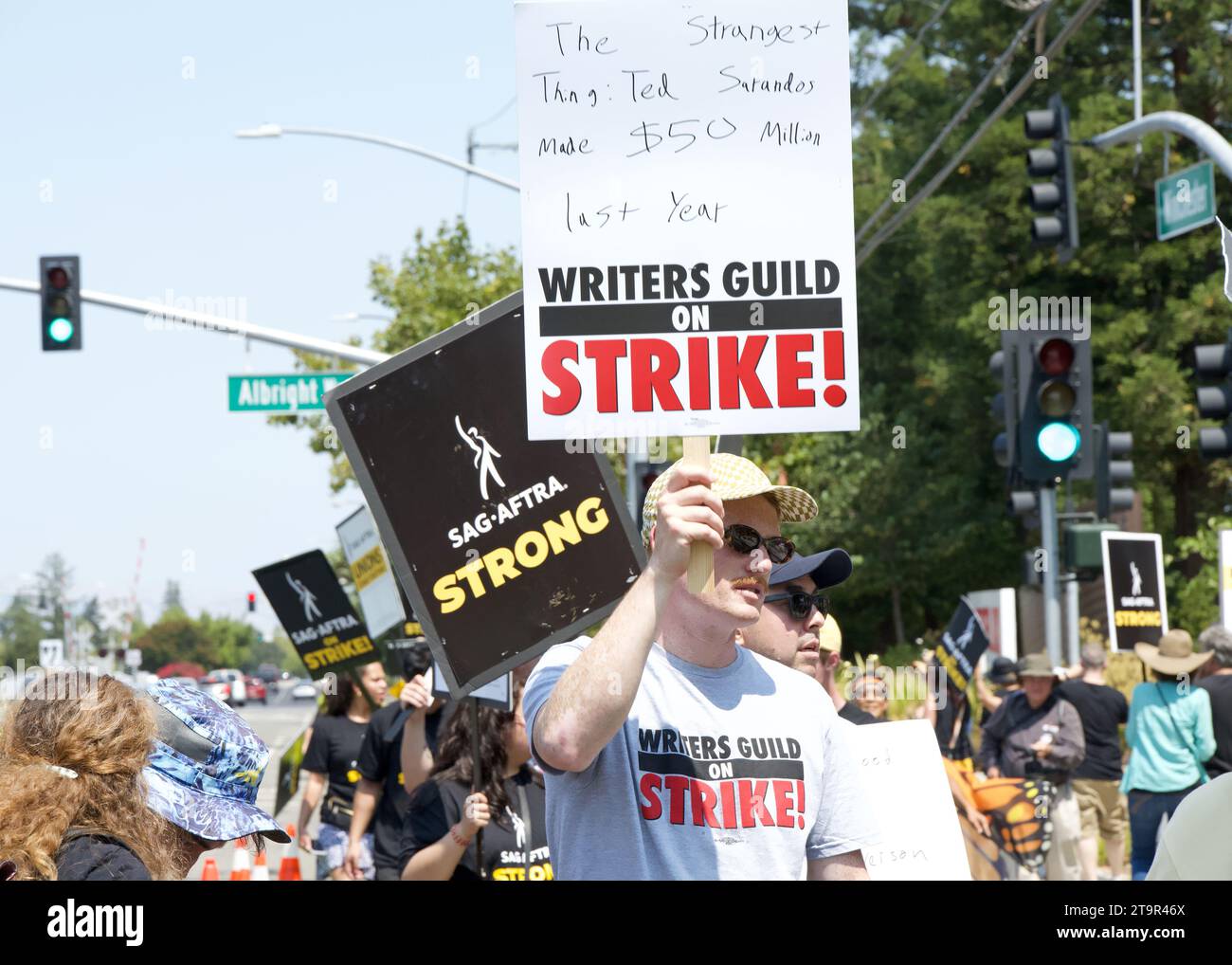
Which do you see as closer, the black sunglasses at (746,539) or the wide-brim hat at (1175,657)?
the black sunglasses at (746,539)

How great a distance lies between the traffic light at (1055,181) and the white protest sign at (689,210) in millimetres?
10267

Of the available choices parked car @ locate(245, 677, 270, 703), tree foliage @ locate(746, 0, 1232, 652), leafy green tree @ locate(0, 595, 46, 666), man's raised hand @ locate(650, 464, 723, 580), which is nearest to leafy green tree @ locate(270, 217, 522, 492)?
tree foliage @ locate(746, 0, 1232, 652)

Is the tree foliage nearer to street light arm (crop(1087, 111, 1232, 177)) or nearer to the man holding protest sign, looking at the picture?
street light arm (crop(1087, 111, 1232, 177))

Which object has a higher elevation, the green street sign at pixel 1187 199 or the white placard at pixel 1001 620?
the green street sign at pixel 1187 199

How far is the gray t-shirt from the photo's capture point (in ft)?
10.1

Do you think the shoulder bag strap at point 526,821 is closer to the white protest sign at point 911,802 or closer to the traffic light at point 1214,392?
the white protest sign at point 911,802

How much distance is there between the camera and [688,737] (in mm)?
3139

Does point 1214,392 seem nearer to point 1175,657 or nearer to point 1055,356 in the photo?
point 1055,356

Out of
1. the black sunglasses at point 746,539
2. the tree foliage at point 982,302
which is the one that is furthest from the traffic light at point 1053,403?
the tree foliage at point 982,302

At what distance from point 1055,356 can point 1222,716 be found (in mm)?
2718

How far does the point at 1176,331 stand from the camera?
31.4 meters

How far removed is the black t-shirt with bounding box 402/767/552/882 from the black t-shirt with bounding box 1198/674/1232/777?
6580mm

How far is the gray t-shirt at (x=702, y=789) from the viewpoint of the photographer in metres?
3.07
